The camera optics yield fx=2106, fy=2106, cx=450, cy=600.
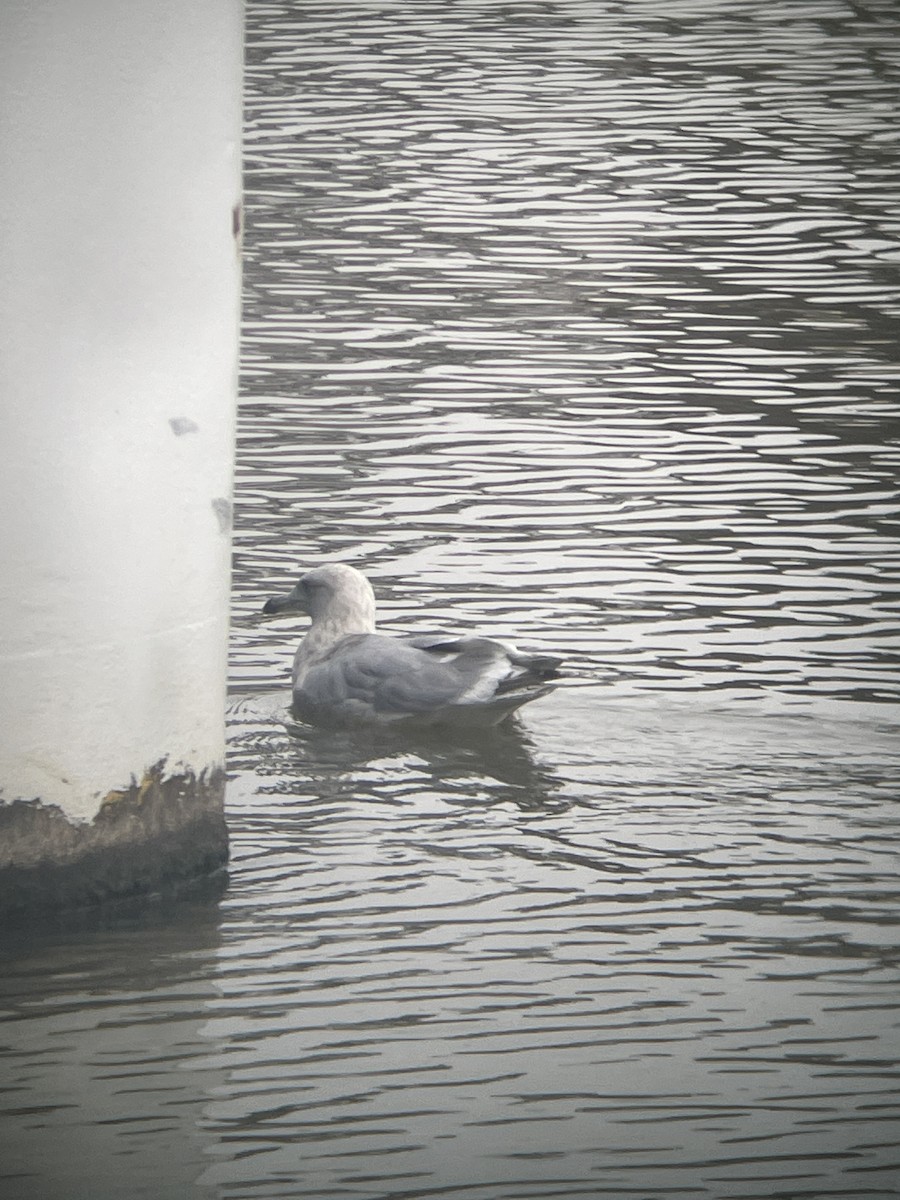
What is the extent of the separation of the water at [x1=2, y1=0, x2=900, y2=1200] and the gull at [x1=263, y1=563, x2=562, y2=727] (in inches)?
5.3

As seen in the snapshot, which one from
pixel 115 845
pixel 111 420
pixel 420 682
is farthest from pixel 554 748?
pixel 111 420

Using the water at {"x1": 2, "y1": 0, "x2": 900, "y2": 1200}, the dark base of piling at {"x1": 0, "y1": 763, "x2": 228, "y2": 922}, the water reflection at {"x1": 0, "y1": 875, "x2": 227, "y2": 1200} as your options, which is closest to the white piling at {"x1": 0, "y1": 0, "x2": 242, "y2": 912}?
the dark base of piling at {"x1": 0, "y1": 763, "x2": 228, "y2": 922}

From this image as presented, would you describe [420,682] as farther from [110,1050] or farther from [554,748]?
[110,1050]

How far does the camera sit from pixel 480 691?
25.2ft

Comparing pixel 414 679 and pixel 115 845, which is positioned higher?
pixel 115 845

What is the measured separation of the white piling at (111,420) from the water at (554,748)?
0.42 m

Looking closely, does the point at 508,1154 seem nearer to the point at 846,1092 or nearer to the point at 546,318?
the point at 846,1092

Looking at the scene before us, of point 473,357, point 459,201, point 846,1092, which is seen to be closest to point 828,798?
point 846,1092

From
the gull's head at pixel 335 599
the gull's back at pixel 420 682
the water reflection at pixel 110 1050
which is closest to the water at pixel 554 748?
the water reflection at pixel 110 1050

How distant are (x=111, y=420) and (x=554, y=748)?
106 inches

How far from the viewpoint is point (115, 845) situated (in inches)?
228

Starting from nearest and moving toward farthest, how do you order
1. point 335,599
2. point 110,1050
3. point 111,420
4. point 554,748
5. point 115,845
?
point 110,1050
point 111,420
point 115,845
point 554,748
point 335,599

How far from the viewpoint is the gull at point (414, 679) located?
771cm

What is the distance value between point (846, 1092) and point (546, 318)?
10.3m
